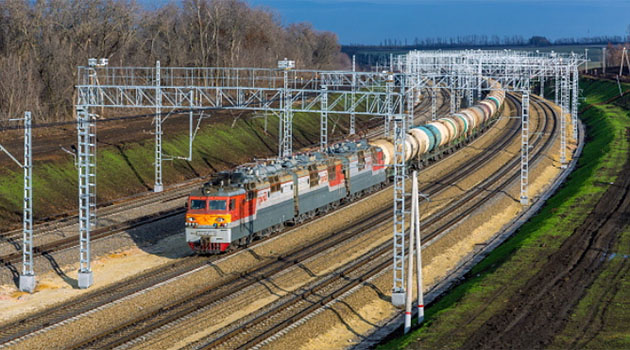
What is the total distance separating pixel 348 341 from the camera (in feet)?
96.1

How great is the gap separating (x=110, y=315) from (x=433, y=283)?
45.8ft

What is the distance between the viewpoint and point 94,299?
33.5 meters

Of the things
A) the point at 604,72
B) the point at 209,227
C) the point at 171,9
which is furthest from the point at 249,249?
the point at 604,72

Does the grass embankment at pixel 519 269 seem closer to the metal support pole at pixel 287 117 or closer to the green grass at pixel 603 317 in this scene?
the green grass at pixel 603 317

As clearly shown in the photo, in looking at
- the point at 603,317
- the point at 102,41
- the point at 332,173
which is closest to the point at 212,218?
the point at 332,173

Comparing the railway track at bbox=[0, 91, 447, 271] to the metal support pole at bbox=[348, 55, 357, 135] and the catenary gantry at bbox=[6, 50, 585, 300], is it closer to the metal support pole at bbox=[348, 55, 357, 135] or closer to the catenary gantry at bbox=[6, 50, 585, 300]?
the catenary gantry at bbox=[6, 50, 585, 300]

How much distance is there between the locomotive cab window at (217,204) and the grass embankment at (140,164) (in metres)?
14.8

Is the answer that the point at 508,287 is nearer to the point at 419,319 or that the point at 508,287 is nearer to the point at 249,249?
the point at 419,319

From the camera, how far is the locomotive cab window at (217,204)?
38.9 metres

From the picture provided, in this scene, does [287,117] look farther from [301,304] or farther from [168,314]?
[168,314]

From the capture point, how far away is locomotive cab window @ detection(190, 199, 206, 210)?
39.3 m

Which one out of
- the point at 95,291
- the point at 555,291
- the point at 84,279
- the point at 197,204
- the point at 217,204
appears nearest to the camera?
the point at 555,291

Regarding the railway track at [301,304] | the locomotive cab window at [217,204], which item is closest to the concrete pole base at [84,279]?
the locomotive cab window at [217,204]

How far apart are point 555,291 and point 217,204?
1541 centimetres
